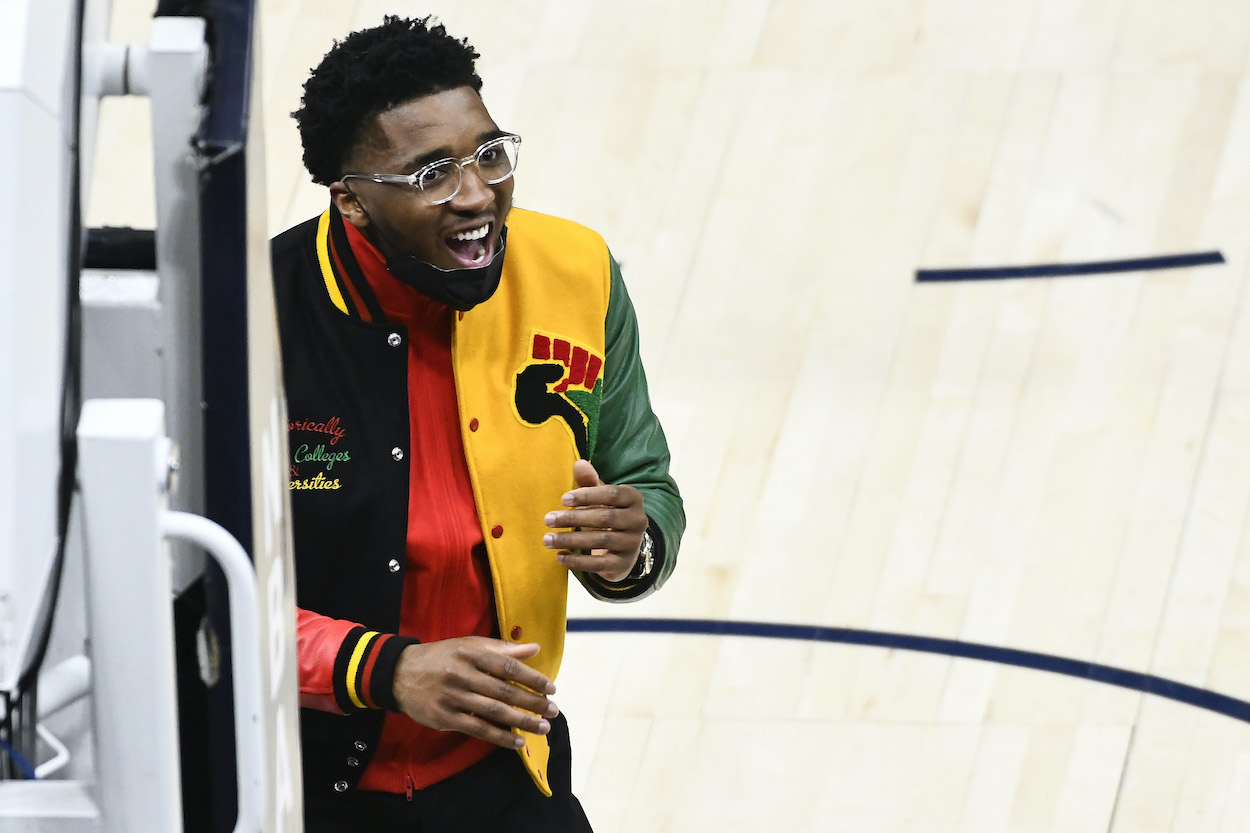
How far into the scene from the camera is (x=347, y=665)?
211cm

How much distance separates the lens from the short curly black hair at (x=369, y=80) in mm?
2215

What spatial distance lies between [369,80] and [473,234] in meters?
0.22

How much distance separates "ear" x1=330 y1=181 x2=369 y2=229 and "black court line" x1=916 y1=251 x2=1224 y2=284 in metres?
2.84

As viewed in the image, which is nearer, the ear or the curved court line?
the ear

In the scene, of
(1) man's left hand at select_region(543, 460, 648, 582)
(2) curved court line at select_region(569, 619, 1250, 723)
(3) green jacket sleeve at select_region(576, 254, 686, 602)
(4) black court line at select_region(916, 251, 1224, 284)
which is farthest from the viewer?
(4) black court line at select_region(916, 251, 1224, 284)

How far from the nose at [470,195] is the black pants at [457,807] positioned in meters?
0.71

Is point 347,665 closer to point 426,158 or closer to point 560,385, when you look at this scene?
point 560,385

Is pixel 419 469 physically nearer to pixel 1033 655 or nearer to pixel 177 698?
pixel 177 698

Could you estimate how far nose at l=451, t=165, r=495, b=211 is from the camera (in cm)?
219

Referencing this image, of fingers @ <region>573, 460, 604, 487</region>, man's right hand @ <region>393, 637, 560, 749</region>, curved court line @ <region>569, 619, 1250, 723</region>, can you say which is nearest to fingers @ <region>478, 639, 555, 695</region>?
man's right hand @ <region>393, 637, 560, 749</region>

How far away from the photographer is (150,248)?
5.03ft

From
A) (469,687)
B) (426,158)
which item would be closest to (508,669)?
(469,687)

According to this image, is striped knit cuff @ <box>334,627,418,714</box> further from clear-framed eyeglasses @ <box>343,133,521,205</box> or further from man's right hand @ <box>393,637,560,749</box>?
clear-framed eyeglasses @ <box>343,133,521,205</box>

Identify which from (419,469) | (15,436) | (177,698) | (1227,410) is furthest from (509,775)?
(1227,410)
